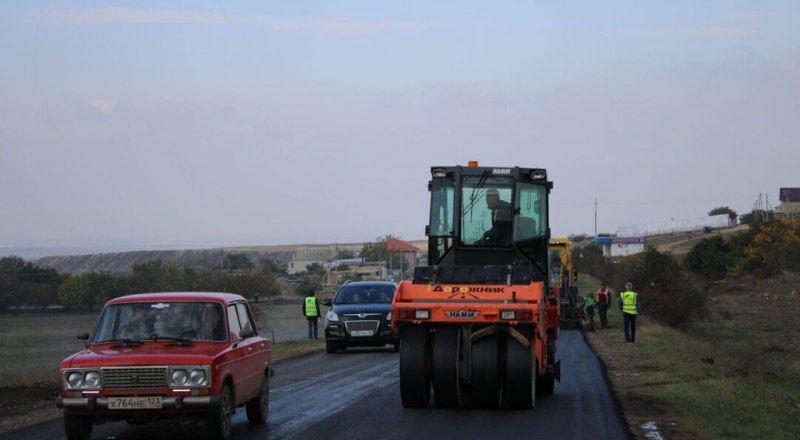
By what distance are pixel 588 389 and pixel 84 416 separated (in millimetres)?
9504

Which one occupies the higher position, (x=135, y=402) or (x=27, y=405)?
(x=135, y=402)

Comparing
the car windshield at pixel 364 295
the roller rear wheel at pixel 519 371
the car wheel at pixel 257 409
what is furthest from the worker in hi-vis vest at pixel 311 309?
the car wheel at pixel 257 409

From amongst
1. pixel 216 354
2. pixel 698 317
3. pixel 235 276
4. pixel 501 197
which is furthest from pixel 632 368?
pixel 235 276

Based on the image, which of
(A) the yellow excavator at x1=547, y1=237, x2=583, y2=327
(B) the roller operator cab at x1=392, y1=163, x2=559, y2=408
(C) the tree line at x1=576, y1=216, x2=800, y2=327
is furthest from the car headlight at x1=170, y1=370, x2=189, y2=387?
(C) the tree line at x1=576, y1=216, x2=800, y2=327

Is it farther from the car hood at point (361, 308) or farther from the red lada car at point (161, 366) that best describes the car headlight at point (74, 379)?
the car hood at point (361, 308)

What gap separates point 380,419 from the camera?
1445 centimetres

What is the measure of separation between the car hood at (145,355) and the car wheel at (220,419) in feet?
1.63

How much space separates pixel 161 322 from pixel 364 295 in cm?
1780

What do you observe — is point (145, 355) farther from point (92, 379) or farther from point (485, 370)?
point (485, 370)

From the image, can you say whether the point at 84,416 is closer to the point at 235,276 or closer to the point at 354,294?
the point at 354,294

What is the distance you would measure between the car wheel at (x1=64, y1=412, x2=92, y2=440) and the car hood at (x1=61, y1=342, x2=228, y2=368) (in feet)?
2.06

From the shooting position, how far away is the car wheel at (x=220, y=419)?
11883mm

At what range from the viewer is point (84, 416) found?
12.0 metres

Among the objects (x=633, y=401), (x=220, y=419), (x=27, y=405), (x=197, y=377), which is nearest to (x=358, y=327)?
(x=27, y=405)
